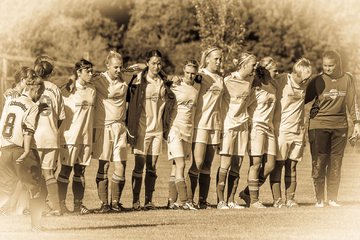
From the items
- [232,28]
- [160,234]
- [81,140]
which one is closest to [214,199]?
[81,140]

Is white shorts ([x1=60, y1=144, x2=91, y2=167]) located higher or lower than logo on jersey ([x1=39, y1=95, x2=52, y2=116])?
lower

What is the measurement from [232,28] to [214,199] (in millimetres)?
25278

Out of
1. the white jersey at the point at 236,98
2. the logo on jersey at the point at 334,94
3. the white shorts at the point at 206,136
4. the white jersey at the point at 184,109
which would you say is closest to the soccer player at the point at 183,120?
the white jersey at the point at 184,109

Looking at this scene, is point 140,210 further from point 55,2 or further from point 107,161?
point 55,2

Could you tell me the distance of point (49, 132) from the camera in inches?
619

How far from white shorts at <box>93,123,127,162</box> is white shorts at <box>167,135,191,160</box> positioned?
744mm

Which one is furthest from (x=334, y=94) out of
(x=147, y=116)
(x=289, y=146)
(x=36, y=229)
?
(x=36, y=229)

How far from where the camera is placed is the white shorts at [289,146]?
57.7 ft

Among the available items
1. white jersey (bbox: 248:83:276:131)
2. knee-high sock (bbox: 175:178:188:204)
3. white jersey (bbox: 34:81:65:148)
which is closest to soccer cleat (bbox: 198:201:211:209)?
knee-high sock (bbox: 175:178:188:204)

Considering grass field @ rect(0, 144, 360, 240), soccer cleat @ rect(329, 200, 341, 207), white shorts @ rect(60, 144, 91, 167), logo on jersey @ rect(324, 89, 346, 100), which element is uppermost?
logo on jersey @ rect(324, 89, 346, 100)

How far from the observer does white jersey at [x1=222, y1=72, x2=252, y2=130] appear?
17188mm

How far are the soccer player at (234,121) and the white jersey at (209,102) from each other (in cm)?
17

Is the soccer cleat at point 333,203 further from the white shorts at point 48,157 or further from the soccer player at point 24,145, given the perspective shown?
the soccer player at point 24,145

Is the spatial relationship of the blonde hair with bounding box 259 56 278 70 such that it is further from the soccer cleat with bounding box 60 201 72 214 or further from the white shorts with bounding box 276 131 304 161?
the soccer cleat with bounding box 60 201 72 214
